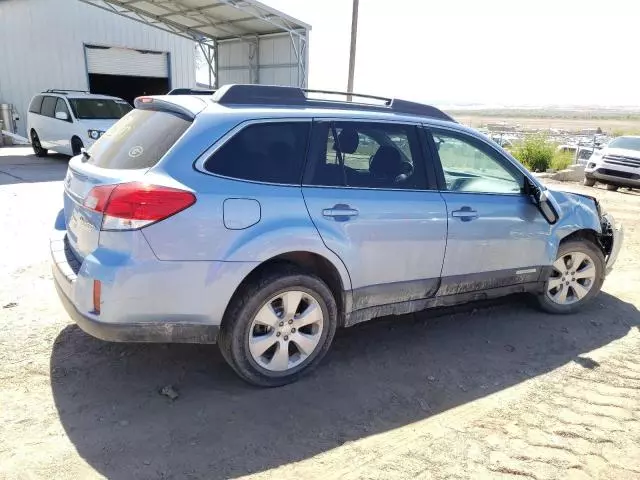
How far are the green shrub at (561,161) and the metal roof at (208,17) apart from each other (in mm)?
8820

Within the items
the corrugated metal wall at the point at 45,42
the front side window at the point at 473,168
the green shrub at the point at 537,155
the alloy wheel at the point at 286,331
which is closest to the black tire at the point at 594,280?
the front side window at the point at 473,168

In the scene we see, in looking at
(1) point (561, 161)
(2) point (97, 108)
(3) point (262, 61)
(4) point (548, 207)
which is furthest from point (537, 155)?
(4) point (548, 207)

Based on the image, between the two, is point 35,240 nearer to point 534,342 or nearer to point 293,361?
point 293,361

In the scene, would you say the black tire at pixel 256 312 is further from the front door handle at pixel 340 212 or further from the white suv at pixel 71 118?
the white suv at pixel 71 118

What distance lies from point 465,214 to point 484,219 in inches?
8.3

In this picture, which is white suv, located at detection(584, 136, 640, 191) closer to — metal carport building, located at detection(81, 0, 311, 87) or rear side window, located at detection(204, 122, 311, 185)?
metal carport building, located at detection(81, 0, 311, 87)

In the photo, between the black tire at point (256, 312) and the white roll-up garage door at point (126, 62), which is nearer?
the black tire at point (256, 312)

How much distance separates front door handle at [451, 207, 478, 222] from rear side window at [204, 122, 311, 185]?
1266 mm

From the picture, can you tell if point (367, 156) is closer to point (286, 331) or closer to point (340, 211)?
point (340, 211)

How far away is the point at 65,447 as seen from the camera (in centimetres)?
274

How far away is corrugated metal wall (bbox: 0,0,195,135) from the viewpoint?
18453 mm

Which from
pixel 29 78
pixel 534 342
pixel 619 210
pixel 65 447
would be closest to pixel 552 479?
pixel 534 342

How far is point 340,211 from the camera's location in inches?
132

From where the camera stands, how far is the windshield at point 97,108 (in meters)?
12.9
